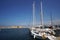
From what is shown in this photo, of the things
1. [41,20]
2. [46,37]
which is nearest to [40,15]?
[41,20]

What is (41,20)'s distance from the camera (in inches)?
1679

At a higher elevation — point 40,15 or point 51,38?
point 40,15

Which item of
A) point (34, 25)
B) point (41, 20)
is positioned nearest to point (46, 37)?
point (41, 20)

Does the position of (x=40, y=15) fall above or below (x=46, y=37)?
above

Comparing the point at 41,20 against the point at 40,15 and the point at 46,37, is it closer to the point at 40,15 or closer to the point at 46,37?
the point at 40,15

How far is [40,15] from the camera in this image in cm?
4378

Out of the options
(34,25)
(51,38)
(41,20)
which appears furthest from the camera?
(34,25)

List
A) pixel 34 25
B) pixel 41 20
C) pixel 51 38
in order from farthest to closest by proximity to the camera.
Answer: pixel 34 25
pixel 41 20
pixel 51 38

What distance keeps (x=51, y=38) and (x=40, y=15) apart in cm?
1546

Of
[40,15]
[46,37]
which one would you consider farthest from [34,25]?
[46,37]

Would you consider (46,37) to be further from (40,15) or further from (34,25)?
(34,25)

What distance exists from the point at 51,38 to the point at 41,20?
1393cm

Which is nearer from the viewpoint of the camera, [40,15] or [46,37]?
[46,37]

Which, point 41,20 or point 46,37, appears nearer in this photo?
point 46,37
